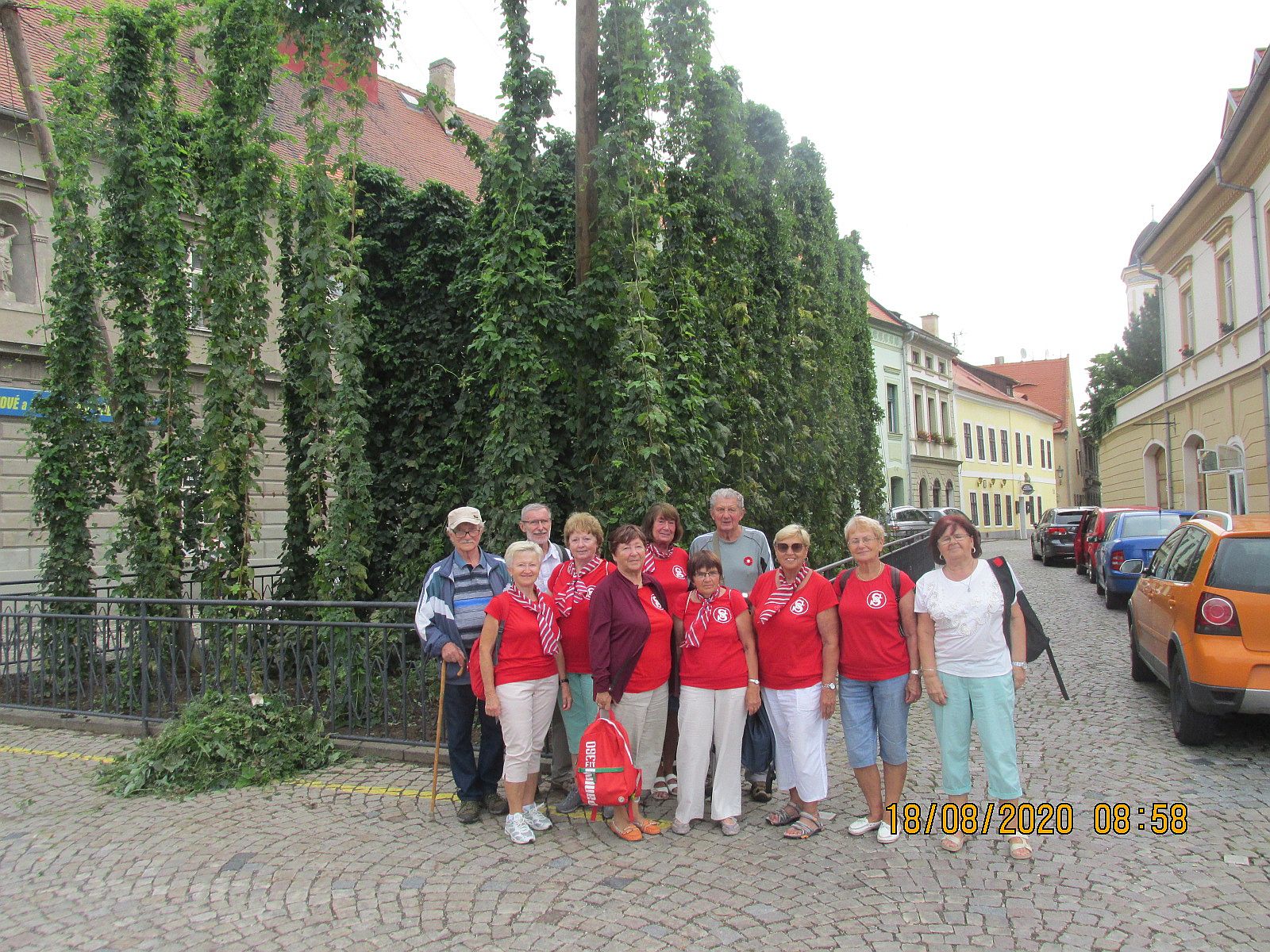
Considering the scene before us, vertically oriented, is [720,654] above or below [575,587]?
below

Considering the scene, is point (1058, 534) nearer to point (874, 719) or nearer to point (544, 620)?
point (874, 719)

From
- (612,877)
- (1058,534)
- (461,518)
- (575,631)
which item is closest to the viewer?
(612,877)

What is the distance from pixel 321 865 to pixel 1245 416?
21.2m

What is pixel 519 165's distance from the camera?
7680mm

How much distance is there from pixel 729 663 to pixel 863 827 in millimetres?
1131

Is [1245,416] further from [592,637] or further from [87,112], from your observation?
[87,112]

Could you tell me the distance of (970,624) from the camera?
4492 mm

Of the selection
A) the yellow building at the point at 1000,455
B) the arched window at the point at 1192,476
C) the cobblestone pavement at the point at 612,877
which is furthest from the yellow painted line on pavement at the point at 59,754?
the yellow building at the point at 1000,455

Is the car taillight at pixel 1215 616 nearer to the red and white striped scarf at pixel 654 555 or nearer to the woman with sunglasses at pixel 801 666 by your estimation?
the woman with sunglasses at pixel 801 666

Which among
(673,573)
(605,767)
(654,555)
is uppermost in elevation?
(654,555)

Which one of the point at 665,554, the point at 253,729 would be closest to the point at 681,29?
the point at 665,554

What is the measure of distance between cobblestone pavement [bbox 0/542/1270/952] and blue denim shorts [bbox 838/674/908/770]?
0.46 m

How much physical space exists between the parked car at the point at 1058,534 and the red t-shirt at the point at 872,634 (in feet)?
73.4

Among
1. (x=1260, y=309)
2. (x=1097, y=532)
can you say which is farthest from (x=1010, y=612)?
(x=1260, y=309)
